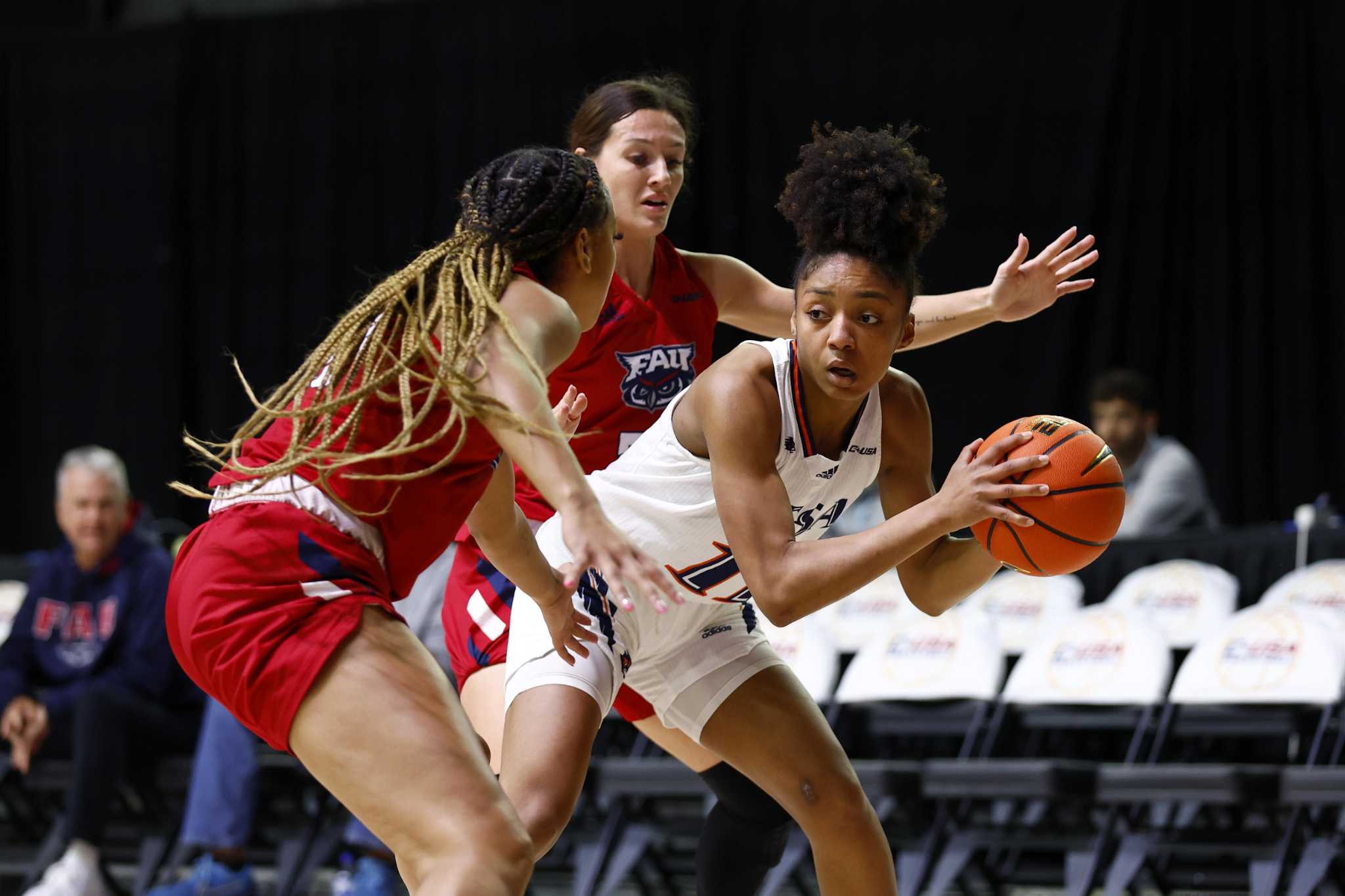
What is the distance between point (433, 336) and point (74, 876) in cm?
444

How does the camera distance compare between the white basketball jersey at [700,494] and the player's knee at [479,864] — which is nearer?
the player's knee at [479,864]

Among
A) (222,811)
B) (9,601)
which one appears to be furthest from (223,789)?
(9,601)

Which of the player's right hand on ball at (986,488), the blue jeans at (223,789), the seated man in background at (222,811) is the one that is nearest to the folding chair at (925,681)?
the seated man in background at (222,811)

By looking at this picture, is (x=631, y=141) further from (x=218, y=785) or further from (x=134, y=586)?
(x=134, y=586)

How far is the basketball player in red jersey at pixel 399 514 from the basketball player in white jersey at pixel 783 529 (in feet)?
1.45

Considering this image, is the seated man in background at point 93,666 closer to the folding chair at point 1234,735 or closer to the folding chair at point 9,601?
the folding chair at point 9,601

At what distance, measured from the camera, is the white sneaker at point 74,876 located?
6.35m

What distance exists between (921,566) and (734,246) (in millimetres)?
5990

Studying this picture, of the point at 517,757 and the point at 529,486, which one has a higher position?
the point at 529,486

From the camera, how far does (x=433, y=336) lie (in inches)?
110

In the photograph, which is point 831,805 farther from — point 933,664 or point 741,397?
point 933,664

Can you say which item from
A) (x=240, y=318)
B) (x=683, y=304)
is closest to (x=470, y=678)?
(x=683, y=304)

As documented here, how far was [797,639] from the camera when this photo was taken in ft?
21.7

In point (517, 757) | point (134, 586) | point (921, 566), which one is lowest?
point (134, 586)
